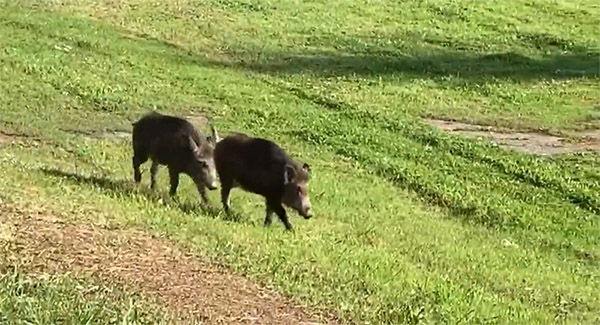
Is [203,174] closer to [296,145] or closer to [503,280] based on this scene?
[503,280]

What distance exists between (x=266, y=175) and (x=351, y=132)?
7090mm

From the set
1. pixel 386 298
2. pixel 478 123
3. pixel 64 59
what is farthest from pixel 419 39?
pixel 386 298

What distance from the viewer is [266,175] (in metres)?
13.1

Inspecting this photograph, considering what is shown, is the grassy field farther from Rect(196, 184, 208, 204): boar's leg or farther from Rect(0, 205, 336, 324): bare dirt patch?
Rect(0, 205, 336, 324): bare dirt patch

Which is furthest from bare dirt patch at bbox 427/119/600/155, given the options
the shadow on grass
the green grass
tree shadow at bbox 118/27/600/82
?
the green grass

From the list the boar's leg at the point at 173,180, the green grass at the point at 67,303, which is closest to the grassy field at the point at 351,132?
the green grass at the point at 67,303

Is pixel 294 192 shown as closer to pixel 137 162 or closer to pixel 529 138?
pixel 137 162

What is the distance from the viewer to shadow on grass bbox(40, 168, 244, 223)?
40.2ft

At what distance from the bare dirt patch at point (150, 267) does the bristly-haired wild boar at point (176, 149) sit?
13.1ft

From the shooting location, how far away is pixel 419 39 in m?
32.1

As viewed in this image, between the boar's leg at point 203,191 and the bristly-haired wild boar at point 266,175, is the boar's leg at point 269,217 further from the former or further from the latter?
the boar's leg at point 203,191

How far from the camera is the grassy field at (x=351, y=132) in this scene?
10141mm

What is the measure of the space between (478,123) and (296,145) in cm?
541

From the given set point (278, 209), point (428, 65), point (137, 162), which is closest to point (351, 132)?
point (137, 162)
